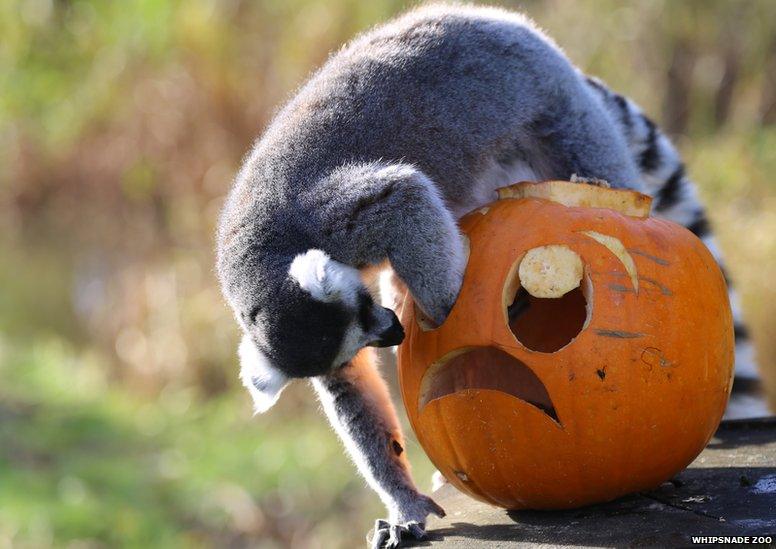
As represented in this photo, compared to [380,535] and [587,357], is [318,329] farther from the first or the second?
[587,357]

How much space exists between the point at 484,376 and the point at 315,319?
596 mm

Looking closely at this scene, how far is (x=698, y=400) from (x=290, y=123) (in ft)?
6.00

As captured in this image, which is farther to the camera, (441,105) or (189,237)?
(189,237)

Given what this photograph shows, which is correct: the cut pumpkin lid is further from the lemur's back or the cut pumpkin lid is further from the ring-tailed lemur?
the lemur's back

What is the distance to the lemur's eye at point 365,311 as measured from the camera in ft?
10.9

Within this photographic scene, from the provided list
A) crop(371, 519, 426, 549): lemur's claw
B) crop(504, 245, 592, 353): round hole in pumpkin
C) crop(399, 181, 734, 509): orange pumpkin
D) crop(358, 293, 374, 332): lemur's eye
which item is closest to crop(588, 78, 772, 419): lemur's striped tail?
crop(504, 245, 592, 353): round hole in pumpkin

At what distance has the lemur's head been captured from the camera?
3.28 metres

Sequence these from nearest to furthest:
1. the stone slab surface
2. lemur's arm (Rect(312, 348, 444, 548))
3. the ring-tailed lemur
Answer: the stone slab surface → the ring-tailed lemur → lemur's arm (Rect(312, 348, 444, 548))

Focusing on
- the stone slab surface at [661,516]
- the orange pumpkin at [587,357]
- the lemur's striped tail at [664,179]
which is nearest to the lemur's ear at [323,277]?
the orange pumpkin at [587,357]

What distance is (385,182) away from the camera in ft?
11.3

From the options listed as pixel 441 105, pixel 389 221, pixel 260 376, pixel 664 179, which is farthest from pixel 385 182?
pixel 664 179

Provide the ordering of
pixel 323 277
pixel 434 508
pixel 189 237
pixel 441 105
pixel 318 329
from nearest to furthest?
pixel 323 277, pixel 318 329, pixel 434 508, pixel 441 105, pixel 189 237

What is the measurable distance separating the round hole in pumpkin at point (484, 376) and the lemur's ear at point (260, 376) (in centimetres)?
57

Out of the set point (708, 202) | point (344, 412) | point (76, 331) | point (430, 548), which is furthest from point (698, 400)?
point (76, 331)
